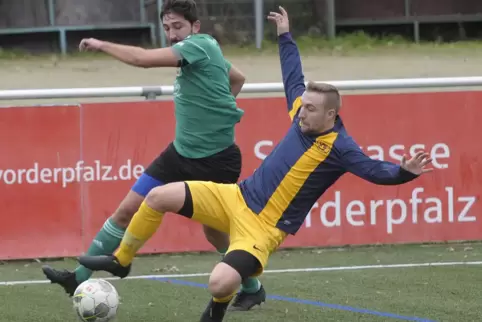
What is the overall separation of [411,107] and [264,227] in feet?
11.8

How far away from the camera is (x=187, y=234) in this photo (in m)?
9.20

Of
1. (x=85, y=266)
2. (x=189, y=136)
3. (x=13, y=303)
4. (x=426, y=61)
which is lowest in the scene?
(x=426, y=61)

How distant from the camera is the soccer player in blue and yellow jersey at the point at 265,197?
6.09 metres

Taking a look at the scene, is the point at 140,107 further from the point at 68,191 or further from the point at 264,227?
the point at 264,227

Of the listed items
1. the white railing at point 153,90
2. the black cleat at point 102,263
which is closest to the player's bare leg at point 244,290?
the black cleat at point 102,263

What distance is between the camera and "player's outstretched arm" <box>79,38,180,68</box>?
19.3 feet

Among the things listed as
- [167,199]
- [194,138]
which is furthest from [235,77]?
[167,199]

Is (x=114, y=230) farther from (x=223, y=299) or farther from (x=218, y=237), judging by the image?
(x=223, y=299)

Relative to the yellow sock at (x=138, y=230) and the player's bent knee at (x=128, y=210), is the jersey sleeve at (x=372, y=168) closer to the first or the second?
the yellow sock at (x=138, y=230)

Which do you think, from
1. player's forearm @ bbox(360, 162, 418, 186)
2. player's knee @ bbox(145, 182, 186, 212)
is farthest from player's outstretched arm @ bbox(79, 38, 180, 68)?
player's forearm @ bbox(360, 162, 418, 186)

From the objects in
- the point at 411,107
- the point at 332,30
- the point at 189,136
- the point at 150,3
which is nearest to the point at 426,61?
the point at 332,30

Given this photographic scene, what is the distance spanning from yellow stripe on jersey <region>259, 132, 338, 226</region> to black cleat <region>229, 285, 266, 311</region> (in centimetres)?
101

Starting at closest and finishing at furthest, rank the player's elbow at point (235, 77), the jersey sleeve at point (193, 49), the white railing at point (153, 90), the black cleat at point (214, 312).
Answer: the black cleat at point (214, 312) → the jersey sleeve at point (193, 49) → the player's elbow at point (235, 77) → the white railing at point (153, 90)

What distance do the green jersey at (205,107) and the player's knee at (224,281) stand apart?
110 cm
